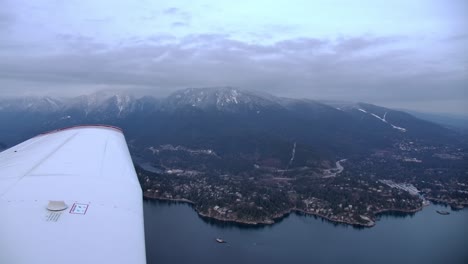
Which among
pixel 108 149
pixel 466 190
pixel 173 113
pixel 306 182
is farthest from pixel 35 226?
pixel 173 113

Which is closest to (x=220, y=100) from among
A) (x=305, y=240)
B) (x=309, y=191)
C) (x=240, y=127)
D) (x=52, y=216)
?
(x=240, y=127)

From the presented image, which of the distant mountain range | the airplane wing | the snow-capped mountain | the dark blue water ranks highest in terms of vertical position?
the snow-capped mountain

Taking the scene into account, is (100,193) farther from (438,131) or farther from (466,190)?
(438,131)

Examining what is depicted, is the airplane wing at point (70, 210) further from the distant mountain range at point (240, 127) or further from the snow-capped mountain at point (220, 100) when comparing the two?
the snow-capped mountain at point (220, 100)

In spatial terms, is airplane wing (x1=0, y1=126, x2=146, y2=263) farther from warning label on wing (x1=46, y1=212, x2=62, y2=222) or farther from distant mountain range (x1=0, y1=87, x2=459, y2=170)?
distant mountain range (x1=0, y1=87, x2=459, y2=170)

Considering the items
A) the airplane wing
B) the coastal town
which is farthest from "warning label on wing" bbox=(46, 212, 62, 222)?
the coastal town
